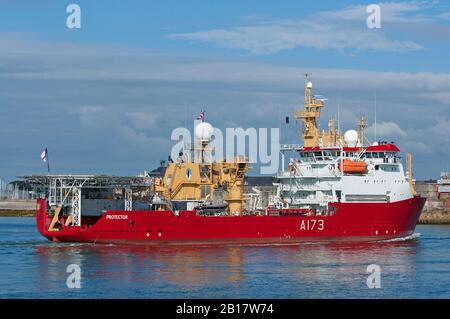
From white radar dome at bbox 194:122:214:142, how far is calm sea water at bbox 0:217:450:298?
27.0ft

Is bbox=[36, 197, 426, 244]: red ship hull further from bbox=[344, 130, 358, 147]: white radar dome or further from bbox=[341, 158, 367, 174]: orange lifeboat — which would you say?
bbox=[344, 130, 358, 147]: white radar dome

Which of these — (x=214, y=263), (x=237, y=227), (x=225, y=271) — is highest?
(x=237, y=227)

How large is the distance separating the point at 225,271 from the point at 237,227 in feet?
42.7

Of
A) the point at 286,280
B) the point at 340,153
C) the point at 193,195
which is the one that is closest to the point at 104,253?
the point at 193,195

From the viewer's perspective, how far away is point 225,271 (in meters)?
39.0

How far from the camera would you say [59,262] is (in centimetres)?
4188

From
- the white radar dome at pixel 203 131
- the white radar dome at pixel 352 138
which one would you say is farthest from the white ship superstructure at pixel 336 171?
the white radar dome at pixel 203 131

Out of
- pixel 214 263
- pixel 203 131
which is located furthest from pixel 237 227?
pixel 214 263

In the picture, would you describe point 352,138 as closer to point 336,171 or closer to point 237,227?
point 336,171
